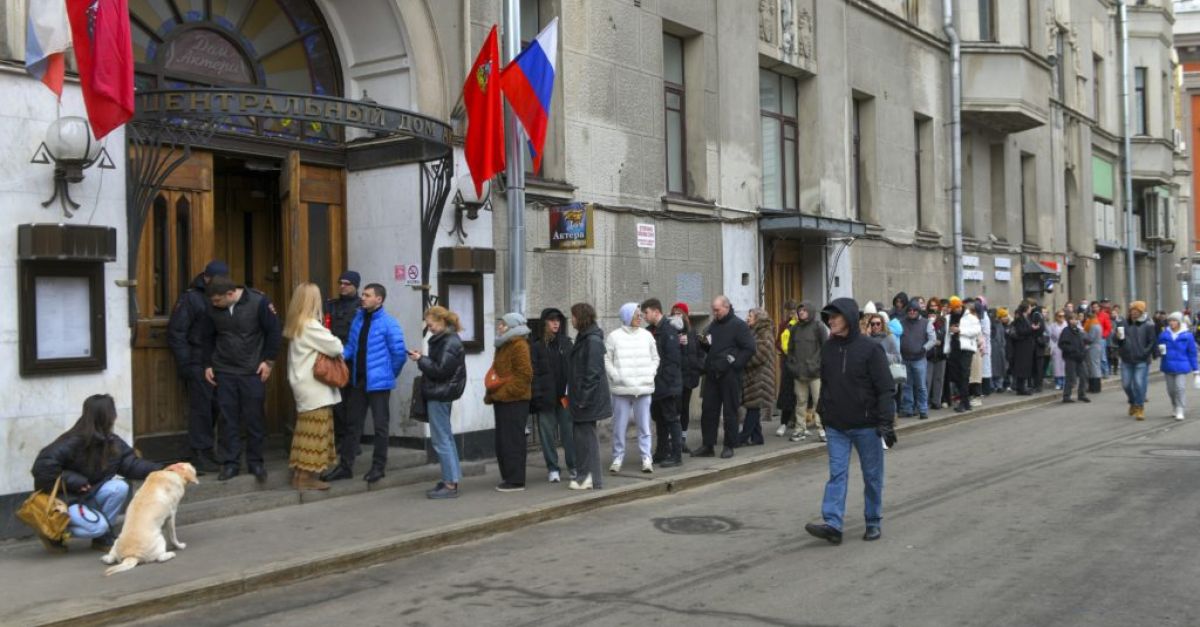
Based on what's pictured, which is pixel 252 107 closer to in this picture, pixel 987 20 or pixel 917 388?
pixel 917 388

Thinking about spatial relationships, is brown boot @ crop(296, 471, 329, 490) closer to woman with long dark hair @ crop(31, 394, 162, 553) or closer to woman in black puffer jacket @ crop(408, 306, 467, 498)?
woman in black puffer jacket @ crop(408, 306, 467, 498)

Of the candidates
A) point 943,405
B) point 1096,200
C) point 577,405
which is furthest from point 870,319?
point 1096,200

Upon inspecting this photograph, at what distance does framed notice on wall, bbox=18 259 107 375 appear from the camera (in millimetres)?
8477

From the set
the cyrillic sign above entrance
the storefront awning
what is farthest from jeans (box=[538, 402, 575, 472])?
the storefront awning

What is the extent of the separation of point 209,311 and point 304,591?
3.42 meters

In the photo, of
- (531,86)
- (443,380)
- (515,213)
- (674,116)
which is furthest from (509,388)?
(674,116)

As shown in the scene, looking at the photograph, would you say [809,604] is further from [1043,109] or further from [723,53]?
[1043,109]

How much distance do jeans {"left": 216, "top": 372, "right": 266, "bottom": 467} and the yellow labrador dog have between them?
67.4 inches

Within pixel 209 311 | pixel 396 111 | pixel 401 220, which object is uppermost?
pixel 396 111

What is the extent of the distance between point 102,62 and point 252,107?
1.26 m

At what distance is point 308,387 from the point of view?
986 centimetres

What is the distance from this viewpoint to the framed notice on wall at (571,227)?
1319cm

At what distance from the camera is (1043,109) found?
27.1 metres

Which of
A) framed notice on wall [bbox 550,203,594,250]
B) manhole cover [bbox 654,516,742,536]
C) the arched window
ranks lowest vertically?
manhole cover [bbox 654,516,742,536]
